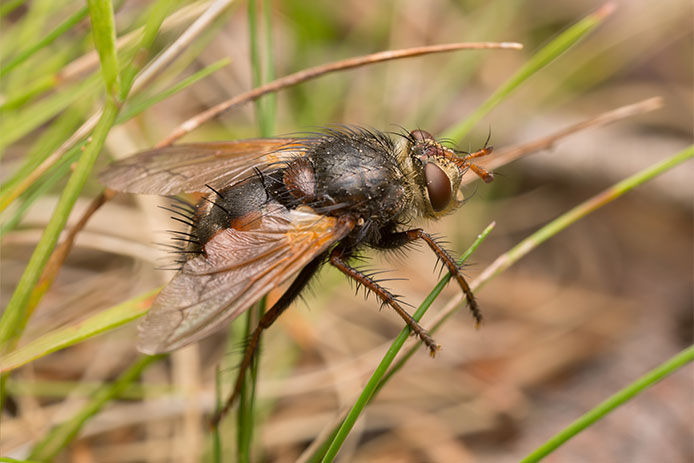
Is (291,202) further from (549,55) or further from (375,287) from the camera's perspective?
(549,55)

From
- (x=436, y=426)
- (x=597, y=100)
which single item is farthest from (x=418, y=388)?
(x=597, y=100)

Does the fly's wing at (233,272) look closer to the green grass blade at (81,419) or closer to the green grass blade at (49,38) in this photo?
the green grass blade at (81,419)

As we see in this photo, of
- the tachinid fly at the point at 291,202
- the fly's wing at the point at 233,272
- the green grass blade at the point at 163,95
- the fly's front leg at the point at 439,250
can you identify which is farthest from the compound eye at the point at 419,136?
the green grass blade at the point at 163,95

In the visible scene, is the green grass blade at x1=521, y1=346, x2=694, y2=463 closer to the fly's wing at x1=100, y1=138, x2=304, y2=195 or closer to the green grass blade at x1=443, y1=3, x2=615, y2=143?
the green grass blade at x1=443, y1=3, x2=615, y2=143

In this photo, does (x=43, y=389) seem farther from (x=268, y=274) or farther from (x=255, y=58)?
(x=255, y=58)

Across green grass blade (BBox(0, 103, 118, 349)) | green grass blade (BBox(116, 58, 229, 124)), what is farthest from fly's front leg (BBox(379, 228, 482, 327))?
green grass blade (BBox(0, 103, 118, 349))

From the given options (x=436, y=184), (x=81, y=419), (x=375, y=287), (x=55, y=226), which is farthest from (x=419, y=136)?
(x=81, y=419)

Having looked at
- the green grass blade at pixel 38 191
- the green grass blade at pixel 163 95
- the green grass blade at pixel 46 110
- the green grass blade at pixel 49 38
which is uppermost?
the green grass blade at pixel 49 38
